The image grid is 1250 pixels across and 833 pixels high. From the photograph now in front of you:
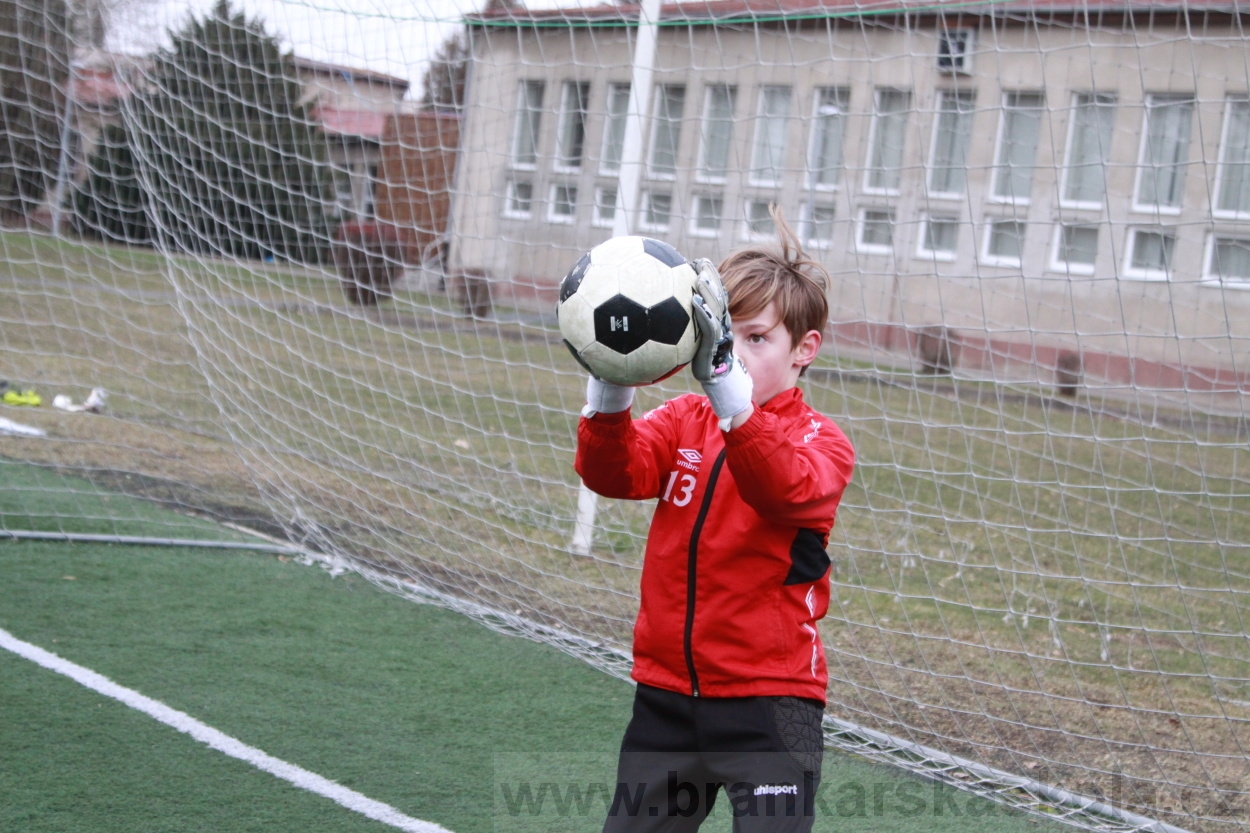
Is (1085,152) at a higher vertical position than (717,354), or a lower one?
higher

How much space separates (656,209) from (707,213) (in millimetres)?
247

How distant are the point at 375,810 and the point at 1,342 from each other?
828cm

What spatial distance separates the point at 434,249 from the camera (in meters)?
5.71

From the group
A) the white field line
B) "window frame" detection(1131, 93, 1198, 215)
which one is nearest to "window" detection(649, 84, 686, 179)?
"window frame" detection(1131, 93, 1198, 215)

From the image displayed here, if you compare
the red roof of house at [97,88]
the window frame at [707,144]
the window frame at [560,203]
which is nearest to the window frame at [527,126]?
the window frame at [560,203]

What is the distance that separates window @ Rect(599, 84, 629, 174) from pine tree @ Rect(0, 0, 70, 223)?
293 centimetres

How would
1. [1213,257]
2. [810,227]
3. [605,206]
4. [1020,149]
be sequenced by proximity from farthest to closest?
[1020,149] → [810,227] → [605,206] → [1213,257]

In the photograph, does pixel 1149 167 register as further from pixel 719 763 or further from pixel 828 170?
pixel 719 763

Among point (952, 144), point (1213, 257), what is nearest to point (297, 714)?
point (1213, 257)

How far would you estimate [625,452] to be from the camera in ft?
6.54

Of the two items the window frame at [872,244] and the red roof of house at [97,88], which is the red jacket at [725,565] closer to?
the window frame at [872,244]

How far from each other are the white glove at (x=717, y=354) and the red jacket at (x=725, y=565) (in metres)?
0.15

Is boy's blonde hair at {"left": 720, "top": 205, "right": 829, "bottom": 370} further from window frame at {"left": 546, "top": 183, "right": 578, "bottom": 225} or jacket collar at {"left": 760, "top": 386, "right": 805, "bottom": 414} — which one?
window frame at {"left": 546, "top": 183, "right": 578, "bottom": 225}

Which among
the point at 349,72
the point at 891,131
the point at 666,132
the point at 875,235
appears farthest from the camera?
the point at 891,131
